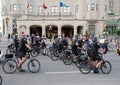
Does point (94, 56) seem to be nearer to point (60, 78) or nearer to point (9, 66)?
point (60, 78)

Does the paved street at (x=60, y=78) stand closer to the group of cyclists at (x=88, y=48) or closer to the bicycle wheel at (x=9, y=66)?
the bicycle wheel at (x=9, y=66)

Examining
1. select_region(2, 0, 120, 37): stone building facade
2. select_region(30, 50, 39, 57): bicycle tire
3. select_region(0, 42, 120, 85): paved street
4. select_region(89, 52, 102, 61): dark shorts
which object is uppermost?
select_region(2, 0, 120, 37): stone building facade

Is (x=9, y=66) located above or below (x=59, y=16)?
below

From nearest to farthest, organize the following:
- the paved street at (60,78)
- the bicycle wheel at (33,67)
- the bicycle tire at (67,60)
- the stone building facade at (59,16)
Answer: the paved street at (60,78) < the bicycle wheel at (33,67) < the bicycle tire at (67,60) < the stone building facade at (59,16)

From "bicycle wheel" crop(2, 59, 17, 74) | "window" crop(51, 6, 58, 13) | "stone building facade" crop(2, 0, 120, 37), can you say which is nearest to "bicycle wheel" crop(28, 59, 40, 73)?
"bicycle wheel" crop(2, 59, 17, 74)

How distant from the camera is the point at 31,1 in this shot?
7506cm

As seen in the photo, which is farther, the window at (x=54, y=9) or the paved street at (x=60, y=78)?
the window at (x=54, y=9)

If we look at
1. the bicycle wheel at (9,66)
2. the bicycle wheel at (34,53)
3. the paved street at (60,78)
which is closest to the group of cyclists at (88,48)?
the paved street at (60,78)

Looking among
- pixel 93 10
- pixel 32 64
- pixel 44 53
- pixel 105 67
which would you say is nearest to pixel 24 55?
pixel 32 64

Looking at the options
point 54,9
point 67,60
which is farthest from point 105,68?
point 54,9

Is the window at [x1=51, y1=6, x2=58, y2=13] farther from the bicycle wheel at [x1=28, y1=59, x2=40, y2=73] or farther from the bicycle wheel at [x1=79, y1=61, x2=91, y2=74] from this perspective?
the bicycle wheel at [x1=79, y1=61, x2=91, y2=74]

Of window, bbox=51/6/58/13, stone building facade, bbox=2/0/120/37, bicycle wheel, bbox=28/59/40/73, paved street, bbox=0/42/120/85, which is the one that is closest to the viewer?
paved street, bbox=0/42/120/85

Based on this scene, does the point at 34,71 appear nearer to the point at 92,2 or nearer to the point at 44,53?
the point at 44,53

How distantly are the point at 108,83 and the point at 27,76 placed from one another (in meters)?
3.78
